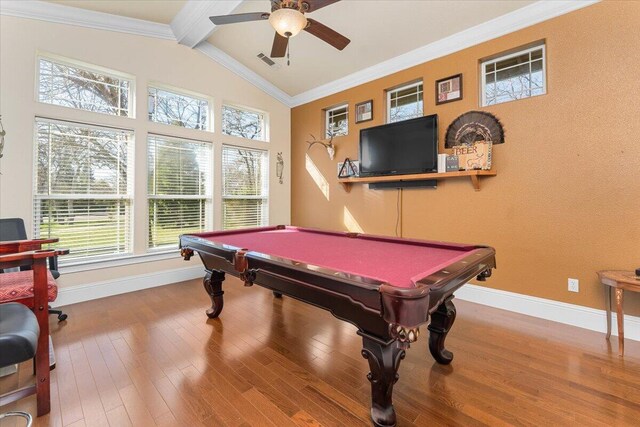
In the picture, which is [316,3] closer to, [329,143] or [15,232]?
[329,143]

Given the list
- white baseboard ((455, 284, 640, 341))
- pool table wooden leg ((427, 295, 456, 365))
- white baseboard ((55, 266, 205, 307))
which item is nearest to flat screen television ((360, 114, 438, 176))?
white baseboard ((455, 284, 640, 341))

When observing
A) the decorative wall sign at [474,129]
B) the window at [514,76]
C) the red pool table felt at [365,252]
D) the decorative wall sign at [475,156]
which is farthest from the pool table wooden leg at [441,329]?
the window at [514,76]

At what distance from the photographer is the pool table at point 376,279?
122 centimetres

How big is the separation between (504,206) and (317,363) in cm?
257

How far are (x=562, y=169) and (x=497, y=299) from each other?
149 cm

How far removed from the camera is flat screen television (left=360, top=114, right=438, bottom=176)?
3490mm

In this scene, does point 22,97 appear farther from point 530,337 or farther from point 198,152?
point 530,337

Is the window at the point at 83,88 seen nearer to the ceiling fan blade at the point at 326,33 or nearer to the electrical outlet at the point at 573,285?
the ceiling fan blade at the point at 326,33

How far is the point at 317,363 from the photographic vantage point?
209 cm

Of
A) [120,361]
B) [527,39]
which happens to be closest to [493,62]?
[527,39]

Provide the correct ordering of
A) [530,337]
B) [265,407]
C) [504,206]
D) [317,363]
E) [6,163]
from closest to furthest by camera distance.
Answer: [265,407]
[317,363]
[530,337]
[6,163]
[504,206]

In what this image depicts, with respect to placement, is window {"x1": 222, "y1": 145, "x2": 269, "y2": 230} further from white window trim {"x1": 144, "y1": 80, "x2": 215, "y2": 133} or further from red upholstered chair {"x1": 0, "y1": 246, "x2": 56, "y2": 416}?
red upholstered chair {"x1": 0, "y1": 246, "x2": 56, "y2": 416}

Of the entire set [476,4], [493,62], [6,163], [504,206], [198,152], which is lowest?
[504,206]

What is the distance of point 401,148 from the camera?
3754mm
